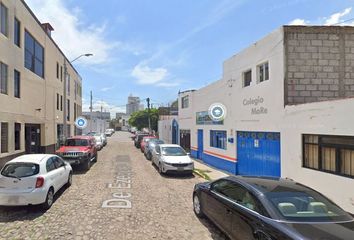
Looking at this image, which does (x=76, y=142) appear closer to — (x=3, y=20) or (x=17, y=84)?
(x=17, y=84)

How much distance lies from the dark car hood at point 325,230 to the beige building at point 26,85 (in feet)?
45.5

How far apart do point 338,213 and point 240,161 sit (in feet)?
34.9

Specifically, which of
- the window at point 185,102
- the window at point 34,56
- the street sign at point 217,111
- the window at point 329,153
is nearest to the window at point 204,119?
the street sign at point 217,111

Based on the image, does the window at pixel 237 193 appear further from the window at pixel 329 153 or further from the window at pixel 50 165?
the window at pixel 50 165

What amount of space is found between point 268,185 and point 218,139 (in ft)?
45.0

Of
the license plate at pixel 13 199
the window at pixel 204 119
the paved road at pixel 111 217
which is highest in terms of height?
the window at pixel 204 119

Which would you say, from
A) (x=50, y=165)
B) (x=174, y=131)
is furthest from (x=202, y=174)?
(x=174, y=131)

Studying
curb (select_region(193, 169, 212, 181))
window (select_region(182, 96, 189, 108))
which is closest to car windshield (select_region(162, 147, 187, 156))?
curb (select_region(193, 169, 212, 181))

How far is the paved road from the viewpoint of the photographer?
765cm

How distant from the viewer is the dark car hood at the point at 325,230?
188 inches

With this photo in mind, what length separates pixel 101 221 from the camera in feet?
28.2

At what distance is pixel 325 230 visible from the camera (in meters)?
5.02

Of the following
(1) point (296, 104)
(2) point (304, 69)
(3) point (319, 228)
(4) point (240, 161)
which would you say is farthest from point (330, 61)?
(3) point (319, 228)

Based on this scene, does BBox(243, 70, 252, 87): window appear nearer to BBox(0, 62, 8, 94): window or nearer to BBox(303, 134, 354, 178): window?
BBox(303, 134, 354, 178): window
